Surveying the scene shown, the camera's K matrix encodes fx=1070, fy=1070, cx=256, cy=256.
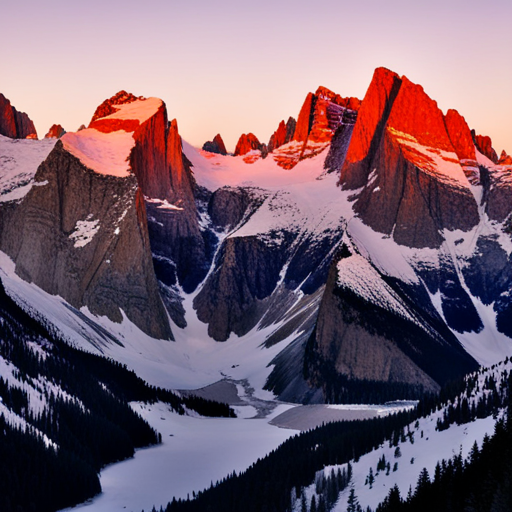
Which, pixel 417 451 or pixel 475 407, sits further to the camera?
pixel 475 407

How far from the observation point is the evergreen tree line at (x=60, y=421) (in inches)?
3912

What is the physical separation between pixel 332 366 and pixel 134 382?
42.0 meters

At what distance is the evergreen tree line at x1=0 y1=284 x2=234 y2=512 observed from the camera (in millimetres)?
99375

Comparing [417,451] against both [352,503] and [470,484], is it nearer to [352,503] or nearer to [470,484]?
[352,503]

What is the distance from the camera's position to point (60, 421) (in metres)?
120

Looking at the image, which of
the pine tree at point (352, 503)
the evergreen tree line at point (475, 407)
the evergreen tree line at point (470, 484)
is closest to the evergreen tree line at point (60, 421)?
the pine tree at point (352, 503)

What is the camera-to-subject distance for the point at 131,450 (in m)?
131

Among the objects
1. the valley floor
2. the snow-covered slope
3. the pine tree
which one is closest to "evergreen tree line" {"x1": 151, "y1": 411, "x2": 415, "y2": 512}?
the snow-covered slope

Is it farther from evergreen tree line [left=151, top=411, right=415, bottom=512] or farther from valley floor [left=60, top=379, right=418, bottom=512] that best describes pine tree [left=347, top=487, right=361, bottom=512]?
valley floor [left=60, top=379, right=418, bottom=512]

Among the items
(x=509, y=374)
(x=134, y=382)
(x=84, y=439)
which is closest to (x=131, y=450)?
(x=84, y=439)

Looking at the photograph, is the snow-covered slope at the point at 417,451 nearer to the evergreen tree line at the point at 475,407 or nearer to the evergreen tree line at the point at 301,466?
the evergreen tree line at the point at 475,407

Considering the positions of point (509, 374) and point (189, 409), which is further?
point (189, 409)

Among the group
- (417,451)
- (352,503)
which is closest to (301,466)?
(417,451)

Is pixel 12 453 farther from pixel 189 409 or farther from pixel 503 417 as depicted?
pixel 189 409
